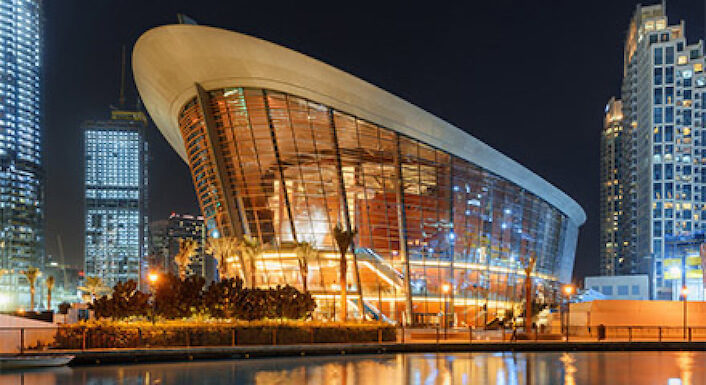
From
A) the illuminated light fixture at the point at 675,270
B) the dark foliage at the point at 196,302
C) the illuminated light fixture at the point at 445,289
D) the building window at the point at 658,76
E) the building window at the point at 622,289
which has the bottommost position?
the building window at the point at 622,289

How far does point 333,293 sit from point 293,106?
16.2 metres

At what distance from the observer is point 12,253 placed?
190 m

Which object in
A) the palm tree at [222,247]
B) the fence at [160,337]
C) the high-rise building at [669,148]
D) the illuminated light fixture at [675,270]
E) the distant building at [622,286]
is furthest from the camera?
the high-rise building at [669,148]

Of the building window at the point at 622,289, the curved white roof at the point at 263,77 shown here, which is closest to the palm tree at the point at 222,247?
the curved white roof at the point at 263,77

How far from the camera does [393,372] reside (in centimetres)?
2448

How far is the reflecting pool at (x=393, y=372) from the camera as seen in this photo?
21.8 meters

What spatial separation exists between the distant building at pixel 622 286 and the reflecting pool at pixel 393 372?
3367 inches

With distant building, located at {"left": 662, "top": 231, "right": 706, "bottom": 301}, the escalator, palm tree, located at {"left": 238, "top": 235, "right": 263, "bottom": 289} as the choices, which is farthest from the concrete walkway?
distant building, located at {"left": 662, "top": 231, "right": 706, "bottom": 301}

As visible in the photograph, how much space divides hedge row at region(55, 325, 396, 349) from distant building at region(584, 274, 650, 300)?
285 ft

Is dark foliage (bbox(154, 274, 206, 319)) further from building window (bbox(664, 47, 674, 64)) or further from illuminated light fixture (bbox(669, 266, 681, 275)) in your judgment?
building window (bbox(664, 47, 674, 64))

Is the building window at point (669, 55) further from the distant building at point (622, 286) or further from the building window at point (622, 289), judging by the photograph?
the building window at point (622, 289)

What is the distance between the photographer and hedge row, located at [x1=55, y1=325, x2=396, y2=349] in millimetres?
29828

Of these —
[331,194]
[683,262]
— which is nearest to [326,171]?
[331,194]

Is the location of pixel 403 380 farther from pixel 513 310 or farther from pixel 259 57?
pixel 513 310
